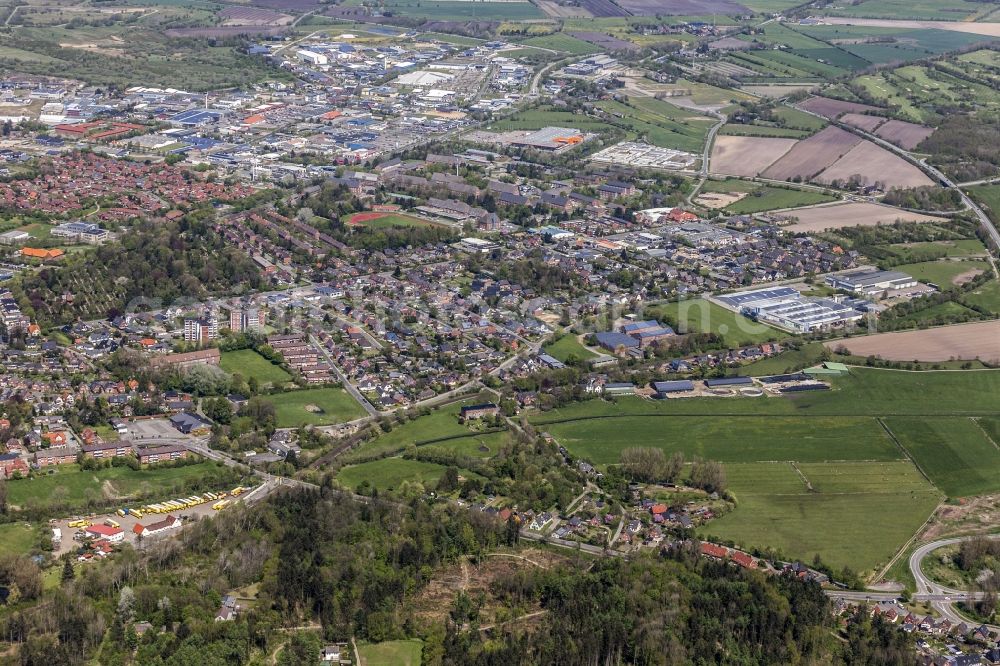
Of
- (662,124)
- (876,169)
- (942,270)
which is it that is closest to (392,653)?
(942,270)

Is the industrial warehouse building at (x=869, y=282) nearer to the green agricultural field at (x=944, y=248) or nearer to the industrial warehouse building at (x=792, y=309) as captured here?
the industrial warehouse building at (x=792, y=309)

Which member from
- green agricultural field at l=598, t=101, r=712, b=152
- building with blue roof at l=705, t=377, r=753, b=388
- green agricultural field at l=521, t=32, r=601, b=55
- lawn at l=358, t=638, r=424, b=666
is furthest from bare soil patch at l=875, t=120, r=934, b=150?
lawn at l=358, t=638, r=424, b=666

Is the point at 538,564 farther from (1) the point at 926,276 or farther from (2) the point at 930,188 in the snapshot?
(2) the point at 930,188

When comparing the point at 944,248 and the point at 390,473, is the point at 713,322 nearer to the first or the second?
the point at 944,248

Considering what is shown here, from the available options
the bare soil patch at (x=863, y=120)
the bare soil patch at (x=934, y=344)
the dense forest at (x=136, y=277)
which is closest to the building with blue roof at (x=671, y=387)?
the bare soil patch at (x=934, y=344)

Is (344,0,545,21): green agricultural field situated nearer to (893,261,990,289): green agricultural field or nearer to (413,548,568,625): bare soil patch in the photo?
(893,261,990,289): green agricultural field

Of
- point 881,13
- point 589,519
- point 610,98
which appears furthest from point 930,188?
point 881,13
